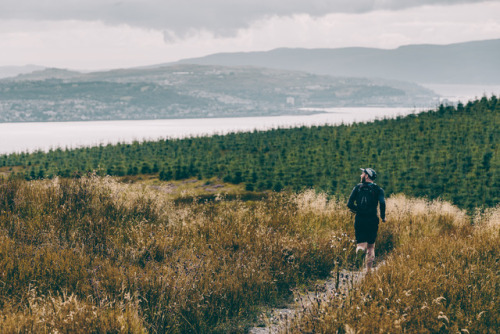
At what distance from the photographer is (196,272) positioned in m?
6.84

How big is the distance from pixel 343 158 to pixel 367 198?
67.0ft

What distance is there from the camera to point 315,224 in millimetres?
11625

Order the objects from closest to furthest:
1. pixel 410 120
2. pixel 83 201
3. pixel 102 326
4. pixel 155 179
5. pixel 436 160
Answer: pixel 102 326, pixel 83 201, pixel 436 160, pixel 155 179, pixel 410 120

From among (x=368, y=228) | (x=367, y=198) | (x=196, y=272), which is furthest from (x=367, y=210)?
(x=196, y=272)

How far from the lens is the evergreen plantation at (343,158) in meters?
21.8

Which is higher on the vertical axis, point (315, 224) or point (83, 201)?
point (83, 201)

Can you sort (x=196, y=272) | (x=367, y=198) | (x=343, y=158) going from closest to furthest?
1. (x=196, y=272)
2. (x=367, y=198)
3. (x=343, y=158)

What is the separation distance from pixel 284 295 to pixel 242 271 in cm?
89

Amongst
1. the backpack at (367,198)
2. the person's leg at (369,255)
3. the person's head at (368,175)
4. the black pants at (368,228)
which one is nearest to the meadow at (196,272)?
the person's leg at (369,255)

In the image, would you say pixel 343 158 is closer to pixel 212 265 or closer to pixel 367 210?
pixel 367 210

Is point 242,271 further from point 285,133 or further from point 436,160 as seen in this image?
point 285,133

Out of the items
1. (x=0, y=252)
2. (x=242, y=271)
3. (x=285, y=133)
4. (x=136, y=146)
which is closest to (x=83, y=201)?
(x=0, y=252)

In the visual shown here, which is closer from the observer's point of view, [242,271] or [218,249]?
[242,271]

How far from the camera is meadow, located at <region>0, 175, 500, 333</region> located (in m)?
5.43
